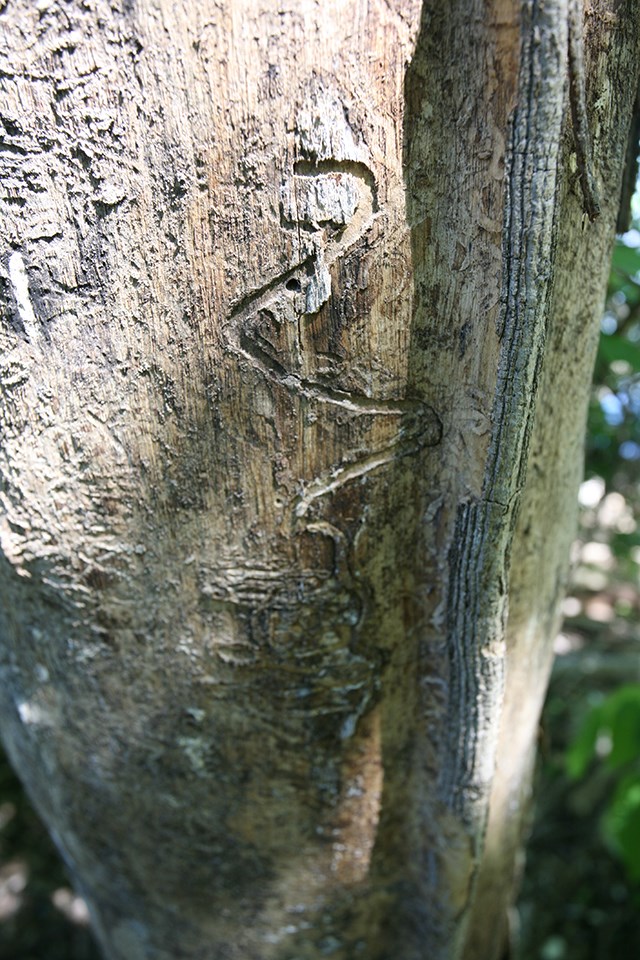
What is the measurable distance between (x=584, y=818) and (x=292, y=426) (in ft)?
7.38

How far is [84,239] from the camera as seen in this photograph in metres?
0.60

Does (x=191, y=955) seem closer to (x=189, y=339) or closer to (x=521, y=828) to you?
(x=521, y=828)

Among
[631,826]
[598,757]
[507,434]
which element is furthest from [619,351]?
[598,757]

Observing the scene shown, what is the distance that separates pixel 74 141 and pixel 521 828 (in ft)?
3.43

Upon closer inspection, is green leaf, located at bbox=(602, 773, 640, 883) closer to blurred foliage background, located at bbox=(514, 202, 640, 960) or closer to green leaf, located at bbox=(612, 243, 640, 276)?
blurred foliage background, located at bbox=(514, 202, 640, 960)

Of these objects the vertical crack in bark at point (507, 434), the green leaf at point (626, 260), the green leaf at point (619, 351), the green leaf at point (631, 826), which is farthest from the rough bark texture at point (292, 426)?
the green leaf at point (631, 826)

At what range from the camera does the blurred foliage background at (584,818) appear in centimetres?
174

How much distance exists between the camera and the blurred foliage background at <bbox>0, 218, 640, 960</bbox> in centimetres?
174

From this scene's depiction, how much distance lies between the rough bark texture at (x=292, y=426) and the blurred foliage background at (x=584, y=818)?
0.90 metres

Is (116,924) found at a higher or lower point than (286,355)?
lower

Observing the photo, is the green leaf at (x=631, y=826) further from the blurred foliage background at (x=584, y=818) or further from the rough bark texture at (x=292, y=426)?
the rough bark texture at (x=292, y=426)

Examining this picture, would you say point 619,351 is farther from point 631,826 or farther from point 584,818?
point 584,818

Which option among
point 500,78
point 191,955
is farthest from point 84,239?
point 191,955

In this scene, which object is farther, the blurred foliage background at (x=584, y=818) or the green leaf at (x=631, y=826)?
the blurred foliage background at (x=584, y=818)
